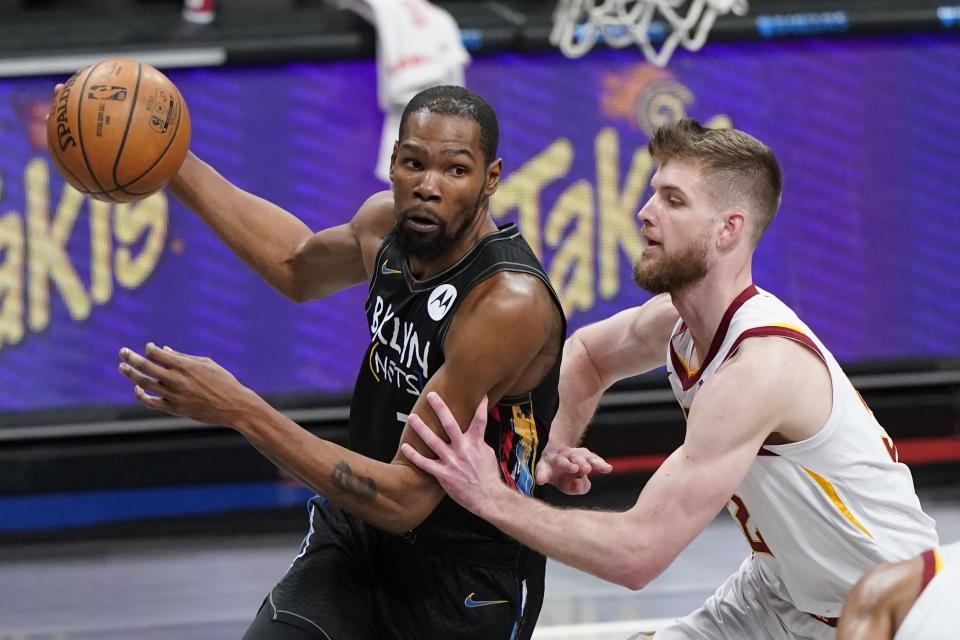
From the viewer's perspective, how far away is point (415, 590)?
3.54m

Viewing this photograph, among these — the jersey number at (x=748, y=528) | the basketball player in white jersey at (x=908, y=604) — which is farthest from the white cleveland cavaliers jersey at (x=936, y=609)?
the jersey number at (x=748, y=528)

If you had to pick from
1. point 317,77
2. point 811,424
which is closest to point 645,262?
point 811,424

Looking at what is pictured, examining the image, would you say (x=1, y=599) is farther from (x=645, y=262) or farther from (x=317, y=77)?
(x=645, y=262)

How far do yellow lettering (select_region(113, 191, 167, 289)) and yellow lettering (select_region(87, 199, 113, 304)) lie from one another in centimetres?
4

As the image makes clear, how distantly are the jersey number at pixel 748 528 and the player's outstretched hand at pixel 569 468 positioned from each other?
0.33 m

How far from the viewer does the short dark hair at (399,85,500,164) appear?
137 inches

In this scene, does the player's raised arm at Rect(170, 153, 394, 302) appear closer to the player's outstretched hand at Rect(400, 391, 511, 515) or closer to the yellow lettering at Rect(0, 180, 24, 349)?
the player's outstretched hand at Rect(400, 391, 511, 515)

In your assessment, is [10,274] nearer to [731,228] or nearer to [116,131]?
[116,131]

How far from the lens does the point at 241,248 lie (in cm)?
422

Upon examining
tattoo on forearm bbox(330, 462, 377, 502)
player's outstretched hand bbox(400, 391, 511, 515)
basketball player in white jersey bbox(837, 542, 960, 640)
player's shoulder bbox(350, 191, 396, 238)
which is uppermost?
basketball player in white jersey bbox(837, 542, 960, 640)

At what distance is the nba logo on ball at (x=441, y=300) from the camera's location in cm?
347

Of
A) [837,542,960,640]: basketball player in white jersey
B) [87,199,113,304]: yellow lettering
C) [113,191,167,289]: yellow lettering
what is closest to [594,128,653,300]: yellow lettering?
[113,191,167,289]: yellow lettering

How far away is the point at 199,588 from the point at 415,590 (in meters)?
2.52

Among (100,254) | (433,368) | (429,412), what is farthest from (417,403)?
(100,254)
